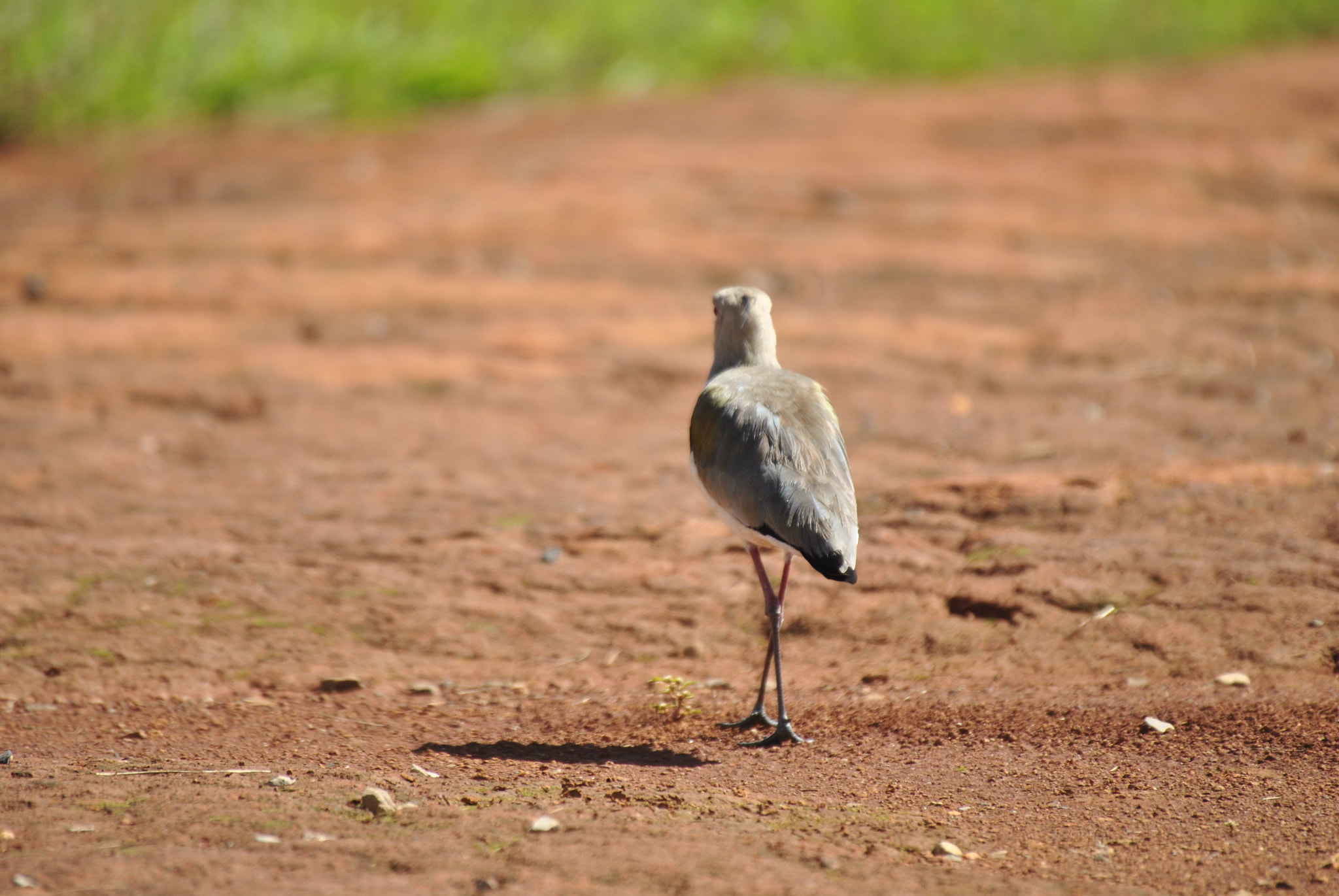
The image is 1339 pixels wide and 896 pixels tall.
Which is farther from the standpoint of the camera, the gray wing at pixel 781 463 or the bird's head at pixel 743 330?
the bird's head at pixel 743 330

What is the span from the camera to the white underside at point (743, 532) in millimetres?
3371

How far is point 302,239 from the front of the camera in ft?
25.3

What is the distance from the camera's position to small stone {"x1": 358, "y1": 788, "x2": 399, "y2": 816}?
2.77 m

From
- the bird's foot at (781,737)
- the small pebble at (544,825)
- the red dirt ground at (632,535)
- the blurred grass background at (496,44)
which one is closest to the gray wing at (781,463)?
the bird's foot at (781,737)

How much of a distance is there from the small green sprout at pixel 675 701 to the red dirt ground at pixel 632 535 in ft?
0.11

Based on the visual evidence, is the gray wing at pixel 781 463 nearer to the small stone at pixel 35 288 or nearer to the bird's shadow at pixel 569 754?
the bird's shadow at pixel 569 754

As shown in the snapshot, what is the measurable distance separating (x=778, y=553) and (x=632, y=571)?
1029mm

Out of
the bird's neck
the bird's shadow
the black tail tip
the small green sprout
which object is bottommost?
the bird's shadow

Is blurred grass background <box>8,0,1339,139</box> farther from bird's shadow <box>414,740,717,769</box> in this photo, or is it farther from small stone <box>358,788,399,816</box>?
small stone <box>358,788,399,816</box>

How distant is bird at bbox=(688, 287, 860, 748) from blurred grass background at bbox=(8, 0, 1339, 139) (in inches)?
298

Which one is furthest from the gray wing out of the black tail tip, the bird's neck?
the bird's neck

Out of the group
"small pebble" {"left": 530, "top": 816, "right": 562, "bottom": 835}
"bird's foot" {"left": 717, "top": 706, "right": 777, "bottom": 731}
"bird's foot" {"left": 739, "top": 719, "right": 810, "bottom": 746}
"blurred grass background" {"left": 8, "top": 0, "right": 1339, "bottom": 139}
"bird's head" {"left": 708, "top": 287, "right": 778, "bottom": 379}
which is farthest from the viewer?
"blurred grass background" {"left": 8, "top": 0, "right": 1339, "bottom": 139}

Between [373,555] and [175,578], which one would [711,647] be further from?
[175,578]

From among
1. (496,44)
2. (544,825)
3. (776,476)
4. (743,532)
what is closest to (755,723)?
(743,532)
